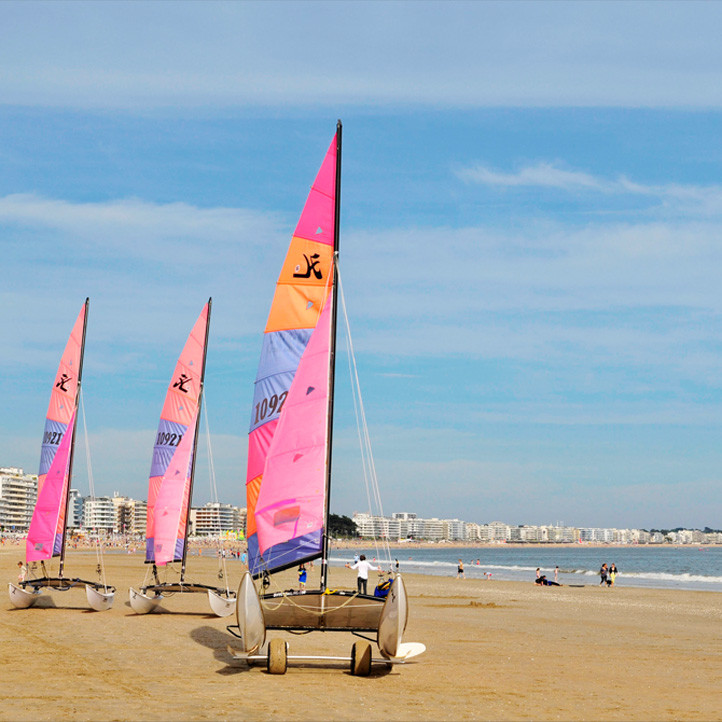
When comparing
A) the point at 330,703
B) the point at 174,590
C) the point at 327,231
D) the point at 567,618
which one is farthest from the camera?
the point at 567,618

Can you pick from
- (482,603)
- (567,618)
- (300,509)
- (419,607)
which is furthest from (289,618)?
(482,603)

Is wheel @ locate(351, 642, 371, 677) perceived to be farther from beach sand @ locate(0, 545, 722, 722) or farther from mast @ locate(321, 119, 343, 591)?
mast @ locate(321, 119, 343, 591)

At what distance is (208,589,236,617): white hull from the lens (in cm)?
2298

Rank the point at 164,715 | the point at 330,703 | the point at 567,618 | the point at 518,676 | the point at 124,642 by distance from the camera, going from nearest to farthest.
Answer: the point at 164,715, the point at 330,703, the point at 518,676, the point at 124,642, the point at 567,618

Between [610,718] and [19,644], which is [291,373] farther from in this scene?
[610,718]

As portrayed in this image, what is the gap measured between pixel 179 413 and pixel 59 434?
13.0 feet

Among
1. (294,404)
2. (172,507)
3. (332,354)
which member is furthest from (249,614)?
(172,507)

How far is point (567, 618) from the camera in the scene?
91.9ft

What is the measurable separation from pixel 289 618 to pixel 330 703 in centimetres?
289

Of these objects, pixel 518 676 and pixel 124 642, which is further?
pixel 124 642

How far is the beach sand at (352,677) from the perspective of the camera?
11391mm

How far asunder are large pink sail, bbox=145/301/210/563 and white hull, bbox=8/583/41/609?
3370 mm

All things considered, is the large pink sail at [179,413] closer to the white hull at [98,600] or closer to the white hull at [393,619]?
the white hull at [98,600]

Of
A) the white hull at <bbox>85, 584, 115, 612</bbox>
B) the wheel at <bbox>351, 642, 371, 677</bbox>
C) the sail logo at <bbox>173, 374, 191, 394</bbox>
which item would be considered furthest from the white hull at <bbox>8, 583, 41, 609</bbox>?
the wheel at <bbox>351, 642, 371, 677</bbox>
